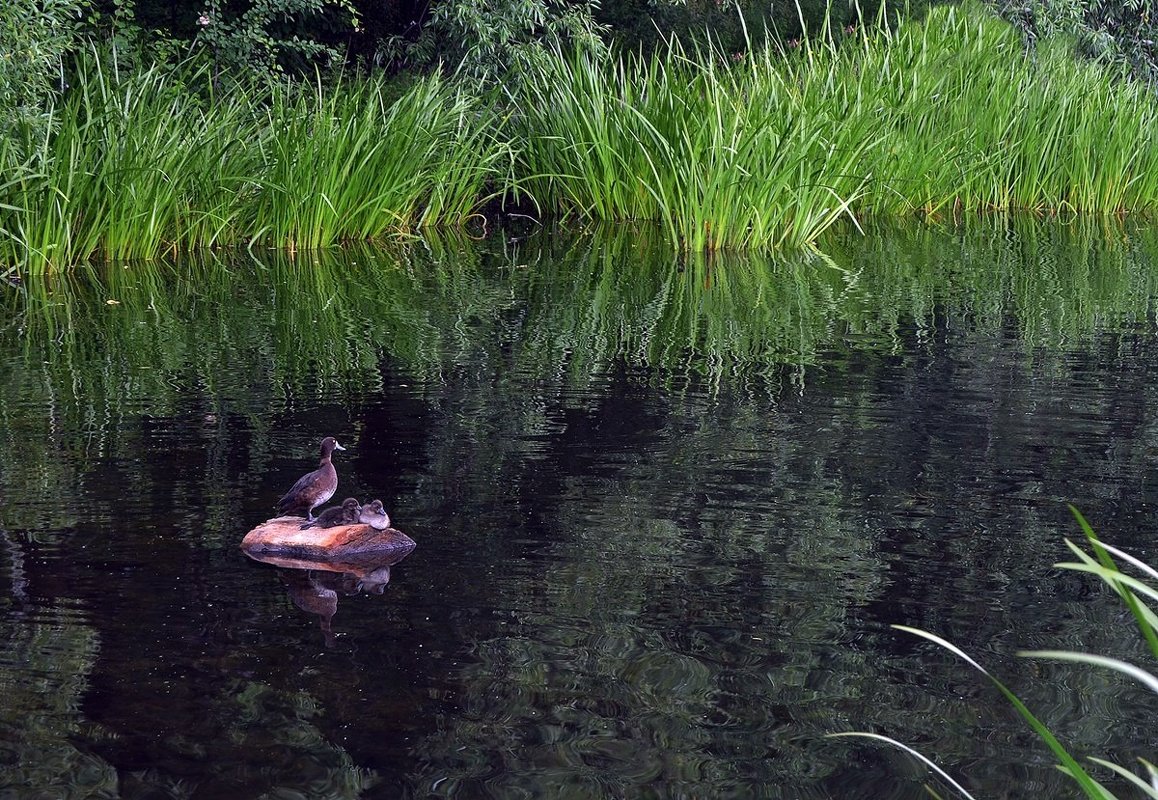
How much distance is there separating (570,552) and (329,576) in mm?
666

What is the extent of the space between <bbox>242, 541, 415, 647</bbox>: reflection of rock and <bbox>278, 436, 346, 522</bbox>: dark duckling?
151 millimetres

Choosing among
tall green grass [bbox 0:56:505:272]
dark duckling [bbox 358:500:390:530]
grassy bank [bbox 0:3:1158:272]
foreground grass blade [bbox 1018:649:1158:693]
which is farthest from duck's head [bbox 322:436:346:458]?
grassy bank [bbox 0:3:1158:272]

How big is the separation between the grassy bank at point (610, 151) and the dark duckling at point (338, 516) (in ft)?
18.3

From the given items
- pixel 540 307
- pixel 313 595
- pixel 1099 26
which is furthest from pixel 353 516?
pixel 1099 26

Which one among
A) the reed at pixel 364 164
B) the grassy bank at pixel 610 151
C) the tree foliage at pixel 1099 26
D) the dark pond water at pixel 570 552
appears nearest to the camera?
the dark pond water at pixel 570 552

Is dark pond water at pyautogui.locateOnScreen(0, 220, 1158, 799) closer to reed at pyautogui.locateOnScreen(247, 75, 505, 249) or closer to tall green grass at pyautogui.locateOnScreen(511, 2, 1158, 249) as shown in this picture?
tall green grass at pyautogui.locateOnScreen(511, 2, 1158, 249)

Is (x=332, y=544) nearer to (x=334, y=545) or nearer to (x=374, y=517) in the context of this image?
(x=334, y=545)

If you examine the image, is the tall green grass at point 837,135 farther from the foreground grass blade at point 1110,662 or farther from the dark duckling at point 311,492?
the foreground grass blade at point 1110,662

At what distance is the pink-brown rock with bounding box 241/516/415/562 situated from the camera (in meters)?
3.92

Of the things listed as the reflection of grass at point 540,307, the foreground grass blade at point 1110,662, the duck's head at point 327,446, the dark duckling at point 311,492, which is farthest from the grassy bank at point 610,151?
the foreground grass blade at point 1110,662

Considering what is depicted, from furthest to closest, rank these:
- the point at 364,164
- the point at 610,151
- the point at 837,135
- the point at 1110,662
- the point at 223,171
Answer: the point at 610,151 < the point at 364,164 < the point at 837,135 < the point at 223,171 < the point at 1110,662

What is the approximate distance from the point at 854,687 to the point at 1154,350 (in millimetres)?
4342

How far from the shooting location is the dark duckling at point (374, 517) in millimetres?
3947

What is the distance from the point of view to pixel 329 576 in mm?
3844
